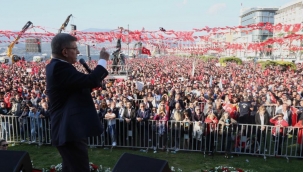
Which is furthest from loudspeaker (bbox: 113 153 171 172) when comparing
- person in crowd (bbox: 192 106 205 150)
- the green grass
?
person in crowd (bbox: 192 106 205 150)

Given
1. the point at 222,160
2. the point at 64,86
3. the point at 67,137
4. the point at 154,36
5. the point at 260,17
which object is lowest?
the point at 222,160

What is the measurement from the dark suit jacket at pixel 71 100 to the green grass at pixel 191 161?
199 inches

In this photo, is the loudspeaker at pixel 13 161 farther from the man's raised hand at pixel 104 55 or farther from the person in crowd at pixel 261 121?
the person in crowd at pixel 261 121

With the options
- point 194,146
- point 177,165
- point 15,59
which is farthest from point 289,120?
point 15,59

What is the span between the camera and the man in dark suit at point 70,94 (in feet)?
7.57

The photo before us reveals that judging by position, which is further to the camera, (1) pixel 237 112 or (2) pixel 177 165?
(1) pixel 237 112

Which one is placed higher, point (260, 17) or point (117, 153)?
point (260, 17)

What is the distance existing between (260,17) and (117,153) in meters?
112

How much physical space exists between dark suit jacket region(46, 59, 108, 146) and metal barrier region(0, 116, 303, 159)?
6.04 m

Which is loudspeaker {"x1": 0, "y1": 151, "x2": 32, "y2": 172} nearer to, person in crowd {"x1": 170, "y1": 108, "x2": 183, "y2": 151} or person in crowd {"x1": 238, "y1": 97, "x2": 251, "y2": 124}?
person in crowd {"x1": 170, "y1": 108, "x2": 183, "y2": 151}

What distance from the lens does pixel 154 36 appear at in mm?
21969

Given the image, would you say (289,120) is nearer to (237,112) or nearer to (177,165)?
(237,112)

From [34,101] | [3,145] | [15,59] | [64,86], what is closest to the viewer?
[64,86]

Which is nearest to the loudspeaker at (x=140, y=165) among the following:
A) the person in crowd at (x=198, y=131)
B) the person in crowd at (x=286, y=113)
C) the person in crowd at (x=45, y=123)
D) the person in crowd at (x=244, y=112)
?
the person in crowd at (x=198, y=131)
